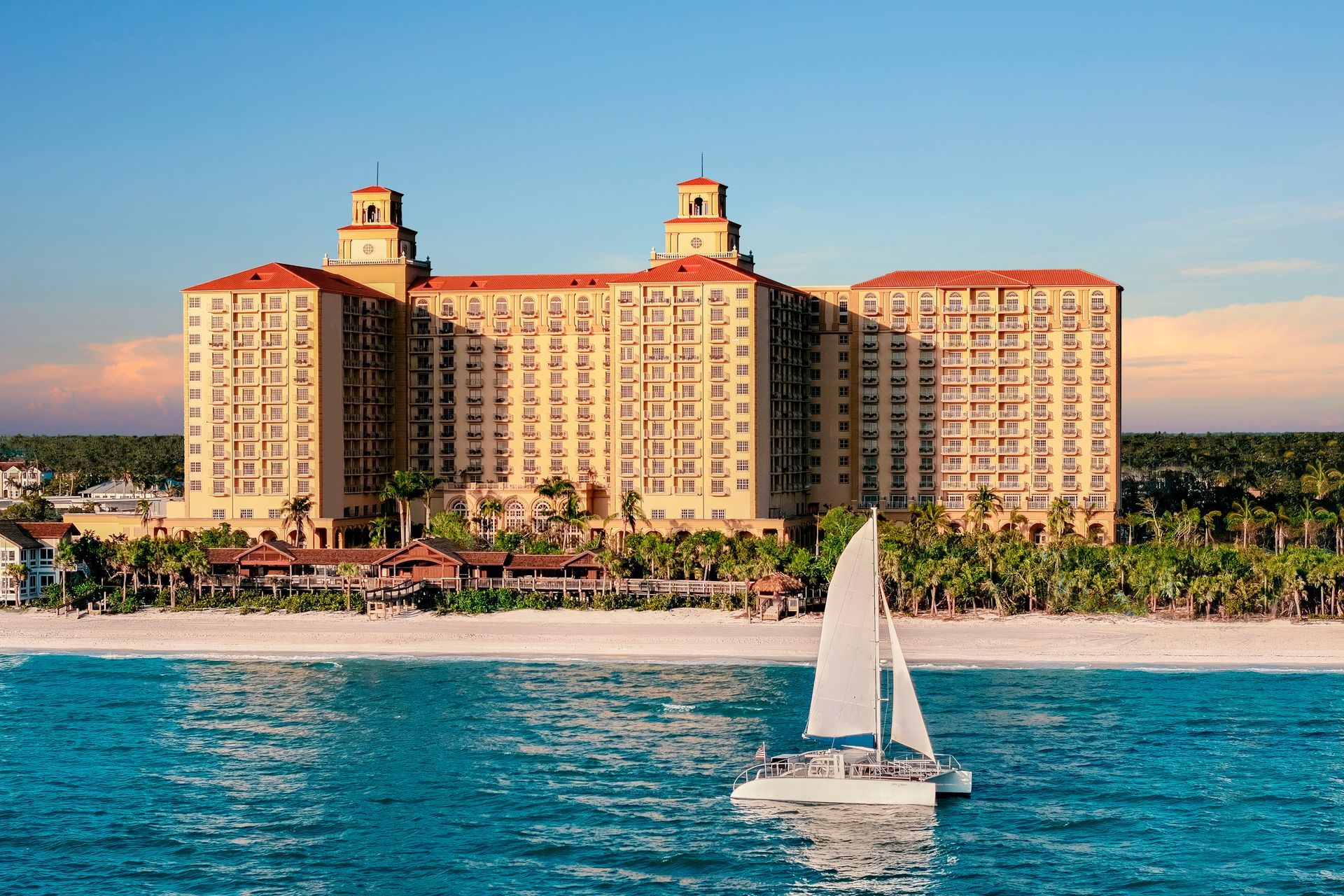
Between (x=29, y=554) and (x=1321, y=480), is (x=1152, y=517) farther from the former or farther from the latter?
(x=29, y=554)

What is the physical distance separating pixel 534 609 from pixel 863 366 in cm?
4933

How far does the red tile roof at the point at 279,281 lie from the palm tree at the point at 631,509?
32.5 metres

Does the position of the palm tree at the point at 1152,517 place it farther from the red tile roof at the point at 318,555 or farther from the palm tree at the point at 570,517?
the red tile roof at the point at 318,555

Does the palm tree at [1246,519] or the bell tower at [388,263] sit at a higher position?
the bell tower at [388,263]

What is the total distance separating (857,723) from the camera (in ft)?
197

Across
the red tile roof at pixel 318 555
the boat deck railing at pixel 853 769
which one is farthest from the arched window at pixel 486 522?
the boat deck railing at pixel 853 769

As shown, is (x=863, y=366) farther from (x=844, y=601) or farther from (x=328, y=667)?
(x=844, y=601)

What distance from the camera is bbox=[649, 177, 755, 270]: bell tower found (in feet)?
479

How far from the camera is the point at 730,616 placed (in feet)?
336

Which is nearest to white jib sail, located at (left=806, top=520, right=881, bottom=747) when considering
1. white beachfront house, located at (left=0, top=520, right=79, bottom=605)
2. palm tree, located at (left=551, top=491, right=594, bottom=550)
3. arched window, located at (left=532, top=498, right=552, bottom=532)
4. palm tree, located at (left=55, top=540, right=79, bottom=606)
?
palm tree, located at (left=551, top=491, right=594, bottom=550)

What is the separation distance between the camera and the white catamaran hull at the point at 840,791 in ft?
193

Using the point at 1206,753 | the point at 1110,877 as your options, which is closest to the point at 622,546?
the point at 1206,753

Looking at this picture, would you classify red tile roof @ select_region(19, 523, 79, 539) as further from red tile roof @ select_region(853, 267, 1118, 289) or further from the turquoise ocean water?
red tile roof @ select_region(853, 267, 1118, 289)

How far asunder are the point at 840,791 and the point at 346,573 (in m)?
58.7
